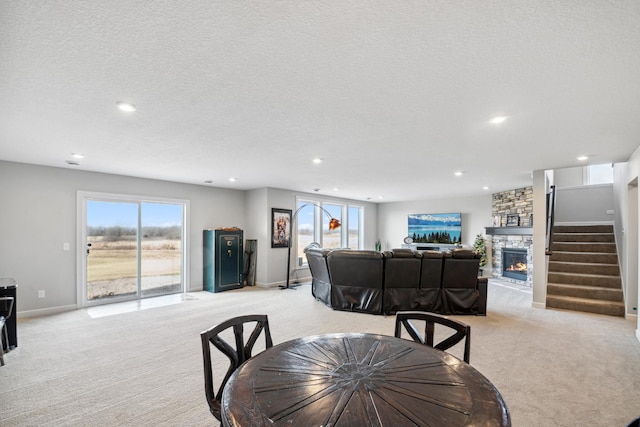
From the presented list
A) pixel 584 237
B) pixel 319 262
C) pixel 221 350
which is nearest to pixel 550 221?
pixel 584 237

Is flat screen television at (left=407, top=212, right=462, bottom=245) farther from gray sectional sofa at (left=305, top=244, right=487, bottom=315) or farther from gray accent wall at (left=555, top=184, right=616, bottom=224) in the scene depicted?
gray sectional sofa at (left=305, top=244, right=487, bottom=315)

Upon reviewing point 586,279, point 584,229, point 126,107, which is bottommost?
point 586,279

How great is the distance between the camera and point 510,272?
7949 millimetres

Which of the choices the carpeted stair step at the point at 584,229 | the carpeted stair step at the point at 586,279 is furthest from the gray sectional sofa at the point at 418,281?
the carpeted stair step at the point at 584,229

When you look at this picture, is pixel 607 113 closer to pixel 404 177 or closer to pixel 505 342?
pixel 505 342

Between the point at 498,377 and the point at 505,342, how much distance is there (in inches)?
41.7

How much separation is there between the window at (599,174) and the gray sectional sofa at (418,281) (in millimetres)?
5473

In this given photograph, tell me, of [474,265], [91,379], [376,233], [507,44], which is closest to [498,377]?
[474,265]

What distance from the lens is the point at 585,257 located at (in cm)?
600

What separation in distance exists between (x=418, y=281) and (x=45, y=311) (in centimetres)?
612

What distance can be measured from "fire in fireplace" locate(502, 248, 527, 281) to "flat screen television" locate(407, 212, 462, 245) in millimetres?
1418

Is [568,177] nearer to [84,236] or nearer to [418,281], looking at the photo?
[418,281]

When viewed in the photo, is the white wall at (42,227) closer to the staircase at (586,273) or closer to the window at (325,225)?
the window at (325,225)

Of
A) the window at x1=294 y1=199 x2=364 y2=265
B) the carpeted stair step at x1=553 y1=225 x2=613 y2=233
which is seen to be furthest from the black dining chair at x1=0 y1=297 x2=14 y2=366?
the carpeted stair step at x1=553 y1=225 x2=613 y2=233
